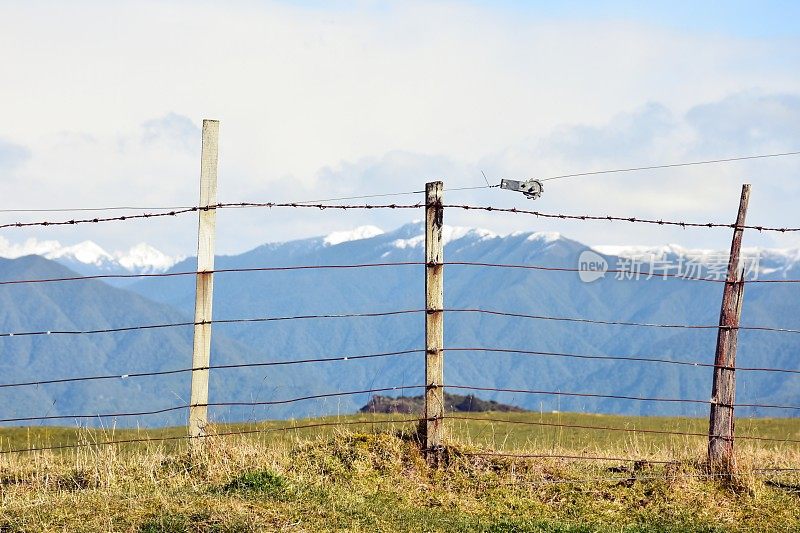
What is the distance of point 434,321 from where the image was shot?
11.5 metres

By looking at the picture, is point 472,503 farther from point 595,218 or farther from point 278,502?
point 595,218

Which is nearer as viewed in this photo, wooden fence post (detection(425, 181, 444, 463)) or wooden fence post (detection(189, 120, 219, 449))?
wooden fence post (detection(425, 181, 444, 463))

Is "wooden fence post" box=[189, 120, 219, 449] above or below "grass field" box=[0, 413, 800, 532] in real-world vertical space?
above

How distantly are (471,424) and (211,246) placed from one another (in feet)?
28.0

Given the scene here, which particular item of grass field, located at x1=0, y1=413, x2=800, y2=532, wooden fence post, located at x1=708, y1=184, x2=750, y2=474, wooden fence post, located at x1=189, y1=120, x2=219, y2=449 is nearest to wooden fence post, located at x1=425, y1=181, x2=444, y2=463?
grass field, located at x1=0, y1=413, x2=800, y2=532

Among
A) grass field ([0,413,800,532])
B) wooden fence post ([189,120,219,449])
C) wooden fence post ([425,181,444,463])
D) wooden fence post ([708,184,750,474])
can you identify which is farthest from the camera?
wooden fence post ([708,184,750,474])

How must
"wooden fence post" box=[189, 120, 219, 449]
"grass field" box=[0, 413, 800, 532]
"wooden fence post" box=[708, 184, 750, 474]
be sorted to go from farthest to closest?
"wooden fence post" box=[708, 184, 750, 474]
"wooden fence post" box=[189, 120, 219, 449]
"grass field" box=[0, 413, 800, 532]

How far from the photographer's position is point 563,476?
37.9ft

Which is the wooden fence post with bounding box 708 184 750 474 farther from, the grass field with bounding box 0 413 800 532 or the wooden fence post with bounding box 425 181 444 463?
the wooden fence post with bounding box 425 181 444 463

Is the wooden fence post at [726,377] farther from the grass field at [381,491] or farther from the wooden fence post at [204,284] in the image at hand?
the wooden fence post at [204,284]

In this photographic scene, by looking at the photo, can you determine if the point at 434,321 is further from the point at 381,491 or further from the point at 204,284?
the point at 204,284

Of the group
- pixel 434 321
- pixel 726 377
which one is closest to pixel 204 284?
pixel 434 321

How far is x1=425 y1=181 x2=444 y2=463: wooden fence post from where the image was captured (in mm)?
11477

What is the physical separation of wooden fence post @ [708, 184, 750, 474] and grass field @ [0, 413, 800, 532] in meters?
0.25
